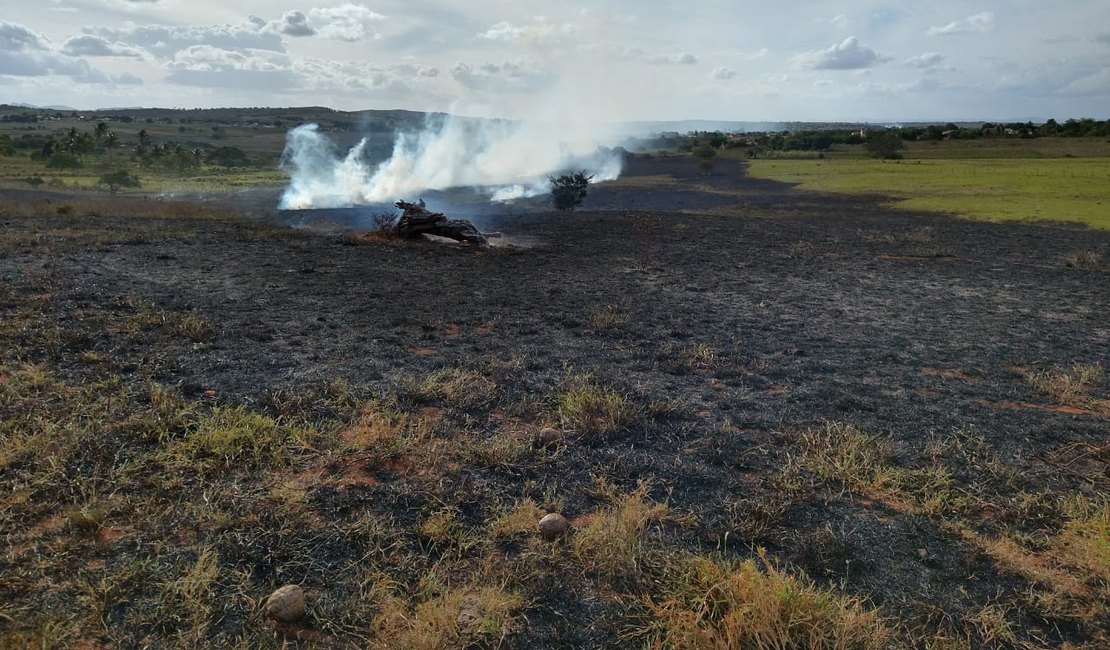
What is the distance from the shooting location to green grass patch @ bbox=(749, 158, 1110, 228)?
2527 cm

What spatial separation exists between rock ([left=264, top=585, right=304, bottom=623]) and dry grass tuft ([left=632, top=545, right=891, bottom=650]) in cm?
168

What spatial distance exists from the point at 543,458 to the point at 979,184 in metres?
40.0

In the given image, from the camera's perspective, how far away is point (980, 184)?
35281 millimetres

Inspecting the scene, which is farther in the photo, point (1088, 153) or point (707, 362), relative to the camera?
point (1088, 153)

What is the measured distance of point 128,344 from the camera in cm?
714

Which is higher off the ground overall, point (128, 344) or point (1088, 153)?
point (1088, 153)

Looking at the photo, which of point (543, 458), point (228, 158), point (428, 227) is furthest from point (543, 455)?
point (228, 158)

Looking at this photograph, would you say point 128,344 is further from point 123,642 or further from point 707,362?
point 707,362

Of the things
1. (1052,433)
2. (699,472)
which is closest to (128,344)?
(699,472)

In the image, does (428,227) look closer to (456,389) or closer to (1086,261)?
(456,389)

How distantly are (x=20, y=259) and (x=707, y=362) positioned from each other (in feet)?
42.9

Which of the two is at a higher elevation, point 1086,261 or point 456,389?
point 1086,261

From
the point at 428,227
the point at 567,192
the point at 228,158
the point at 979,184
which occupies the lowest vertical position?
the point at 428,227

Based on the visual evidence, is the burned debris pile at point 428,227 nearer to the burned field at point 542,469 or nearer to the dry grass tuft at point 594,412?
the burned field at point 542,469
